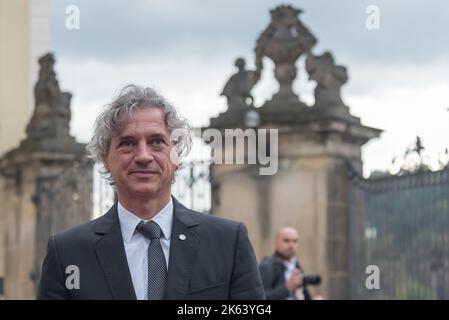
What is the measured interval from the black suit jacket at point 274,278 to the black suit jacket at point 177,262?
5.55 m

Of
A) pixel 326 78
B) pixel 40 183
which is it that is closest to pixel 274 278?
pixel 326 78

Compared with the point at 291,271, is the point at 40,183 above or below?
above

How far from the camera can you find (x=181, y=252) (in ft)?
10.5

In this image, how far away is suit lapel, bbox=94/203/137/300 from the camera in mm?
3117

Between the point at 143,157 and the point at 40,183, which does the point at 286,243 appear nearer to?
the point at 143,157

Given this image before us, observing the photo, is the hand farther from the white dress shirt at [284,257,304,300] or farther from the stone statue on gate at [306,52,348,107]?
the stone statue on gate at [306,52,348,107]

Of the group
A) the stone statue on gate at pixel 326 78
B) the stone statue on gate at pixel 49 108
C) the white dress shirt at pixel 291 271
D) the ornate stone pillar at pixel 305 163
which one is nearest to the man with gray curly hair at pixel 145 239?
the white dress shirt at pixel 291 271

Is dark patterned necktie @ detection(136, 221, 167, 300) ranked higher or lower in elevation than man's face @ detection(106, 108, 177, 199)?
lower

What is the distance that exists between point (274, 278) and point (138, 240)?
591cm

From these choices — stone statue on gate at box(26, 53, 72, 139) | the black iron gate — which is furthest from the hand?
stone statue on gate at box(26, 53, 72, 139)

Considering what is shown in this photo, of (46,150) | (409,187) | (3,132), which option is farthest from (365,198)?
(3,132)
